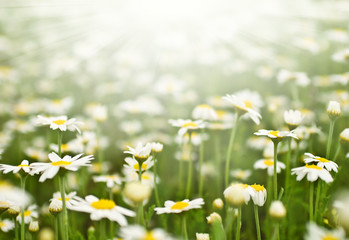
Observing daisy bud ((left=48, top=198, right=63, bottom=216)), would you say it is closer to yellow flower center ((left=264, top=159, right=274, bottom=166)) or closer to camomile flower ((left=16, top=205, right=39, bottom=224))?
camomile flower ((left=16, top=205, right=39, bottom=224))

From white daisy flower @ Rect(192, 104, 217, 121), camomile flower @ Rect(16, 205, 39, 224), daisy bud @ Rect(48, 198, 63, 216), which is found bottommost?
camomile flower @ Rect(16, 205, 39, 224)

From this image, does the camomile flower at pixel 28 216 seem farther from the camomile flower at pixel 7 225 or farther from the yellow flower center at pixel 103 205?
the yellow flower center at pixel 103 205

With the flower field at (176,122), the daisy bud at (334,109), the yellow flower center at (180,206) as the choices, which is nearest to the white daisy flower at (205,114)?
the flower field at (176,122)

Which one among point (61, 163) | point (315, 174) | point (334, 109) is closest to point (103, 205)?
point (61, 163)

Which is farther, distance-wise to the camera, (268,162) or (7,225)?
(268,162)

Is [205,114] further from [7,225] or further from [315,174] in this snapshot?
[7,225]

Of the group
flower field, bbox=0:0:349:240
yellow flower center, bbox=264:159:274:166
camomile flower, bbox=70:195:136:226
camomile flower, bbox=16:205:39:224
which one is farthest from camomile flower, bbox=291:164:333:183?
camomile flower, bbox=16:205:39:224

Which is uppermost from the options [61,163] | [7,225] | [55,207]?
[61,163]

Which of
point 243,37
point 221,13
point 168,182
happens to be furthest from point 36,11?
point 168,182

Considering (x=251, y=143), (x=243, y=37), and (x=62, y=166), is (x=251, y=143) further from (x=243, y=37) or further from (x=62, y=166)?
(x=243, y=37)
